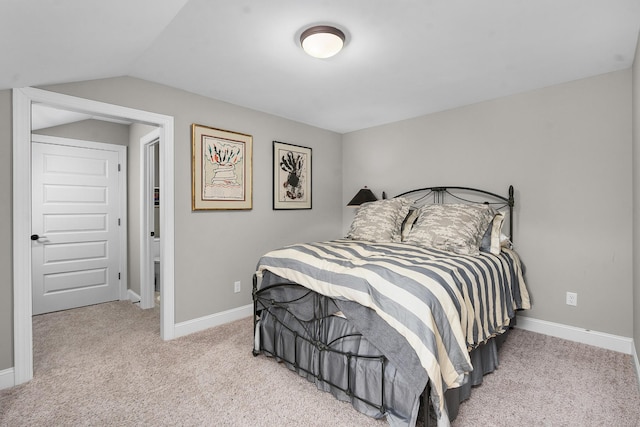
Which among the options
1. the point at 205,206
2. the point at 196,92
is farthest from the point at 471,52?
the point at 205,206

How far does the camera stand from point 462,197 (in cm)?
345

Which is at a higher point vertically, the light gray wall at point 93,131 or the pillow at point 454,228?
the light gray wall at point 93,131

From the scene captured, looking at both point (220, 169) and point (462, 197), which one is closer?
point (220, 169)

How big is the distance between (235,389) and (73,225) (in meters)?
3.15

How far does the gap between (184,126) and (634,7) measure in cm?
329

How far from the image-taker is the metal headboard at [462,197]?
3098mm

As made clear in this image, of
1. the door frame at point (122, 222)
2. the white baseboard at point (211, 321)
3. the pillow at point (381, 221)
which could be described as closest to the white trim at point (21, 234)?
the white baseboard at point (211, 321)

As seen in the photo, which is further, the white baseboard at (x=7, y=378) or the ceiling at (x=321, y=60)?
the white baseboard at (x=7, y=378)

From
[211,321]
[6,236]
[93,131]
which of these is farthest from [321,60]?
[93,131]

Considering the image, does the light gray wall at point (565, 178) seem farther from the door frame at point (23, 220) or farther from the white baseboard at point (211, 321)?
the door frame at point (23, 220)

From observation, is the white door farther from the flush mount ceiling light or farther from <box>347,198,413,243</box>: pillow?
the flush mount ceiling light

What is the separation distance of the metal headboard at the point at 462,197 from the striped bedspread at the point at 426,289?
681mm

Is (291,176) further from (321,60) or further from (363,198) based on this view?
(321,60)

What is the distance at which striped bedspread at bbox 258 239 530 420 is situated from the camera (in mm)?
1512
